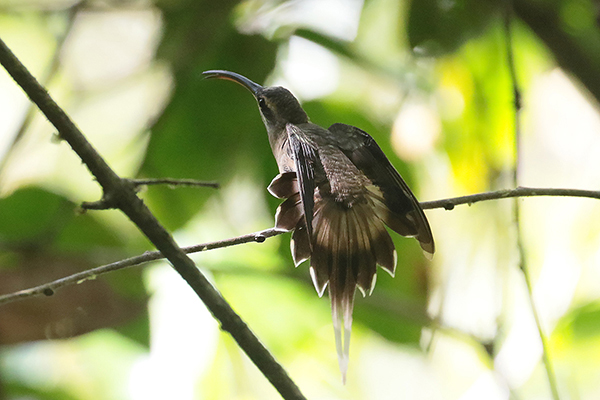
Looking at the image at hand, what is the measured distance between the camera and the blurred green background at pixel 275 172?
8.36 ft

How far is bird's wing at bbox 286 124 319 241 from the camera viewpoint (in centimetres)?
131

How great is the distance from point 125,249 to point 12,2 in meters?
1.41

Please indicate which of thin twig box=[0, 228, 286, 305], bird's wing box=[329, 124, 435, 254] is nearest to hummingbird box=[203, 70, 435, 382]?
bird's wing box=[329, 124, 435, 254]

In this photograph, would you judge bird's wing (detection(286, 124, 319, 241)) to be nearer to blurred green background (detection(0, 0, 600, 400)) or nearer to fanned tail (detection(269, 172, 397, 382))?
fanned tail (detection(269, 172, 397, 382))

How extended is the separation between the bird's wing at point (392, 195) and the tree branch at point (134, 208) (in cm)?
63

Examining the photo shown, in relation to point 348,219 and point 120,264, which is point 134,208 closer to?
point 120,264

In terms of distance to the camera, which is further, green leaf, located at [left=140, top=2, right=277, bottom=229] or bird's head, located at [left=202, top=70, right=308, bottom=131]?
green leaf, located at [left=140, top=2, right=277, bottom=229]

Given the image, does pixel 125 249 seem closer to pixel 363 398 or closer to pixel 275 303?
pixel 275 303

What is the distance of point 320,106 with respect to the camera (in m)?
2.65

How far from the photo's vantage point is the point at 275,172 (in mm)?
2521

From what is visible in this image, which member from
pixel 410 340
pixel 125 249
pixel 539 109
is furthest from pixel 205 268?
pixel 539 109

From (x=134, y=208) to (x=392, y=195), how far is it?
0.78 metres

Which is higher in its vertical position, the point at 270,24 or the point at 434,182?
the point at 270,24

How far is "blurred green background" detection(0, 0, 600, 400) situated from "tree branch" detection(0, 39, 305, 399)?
1.46 meters
